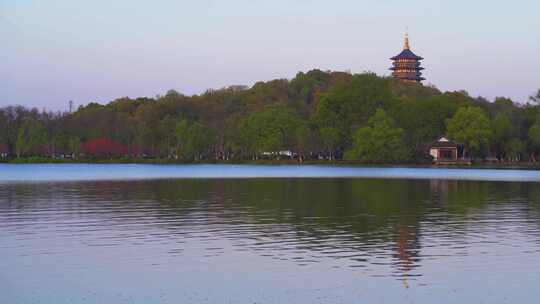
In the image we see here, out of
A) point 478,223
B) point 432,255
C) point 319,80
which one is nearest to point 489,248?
point 432,255

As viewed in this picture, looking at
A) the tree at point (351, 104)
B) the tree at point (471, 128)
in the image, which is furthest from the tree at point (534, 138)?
the tree at point (351, 104)

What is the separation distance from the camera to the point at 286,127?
343ft

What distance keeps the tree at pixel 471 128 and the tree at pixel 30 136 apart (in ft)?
198

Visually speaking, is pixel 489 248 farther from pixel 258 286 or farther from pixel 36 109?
pixel 36 109

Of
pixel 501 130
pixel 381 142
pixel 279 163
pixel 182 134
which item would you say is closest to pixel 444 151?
pixel 501 130

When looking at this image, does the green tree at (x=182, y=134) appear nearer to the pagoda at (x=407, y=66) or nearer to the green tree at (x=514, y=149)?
the green tree at (x=514, y=149)

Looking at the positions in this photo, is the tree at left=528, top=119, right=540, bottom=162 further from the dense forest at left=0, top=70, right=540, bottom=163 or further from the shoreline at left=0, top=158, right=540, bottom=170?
the shoreline at left=0, top=158, right=540, bottom=170

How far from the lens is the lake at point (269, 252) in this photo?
43.2ft

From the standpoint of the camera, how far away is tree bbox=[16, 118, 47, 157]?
366 feet

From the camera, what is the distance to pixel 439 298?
41.7 feet

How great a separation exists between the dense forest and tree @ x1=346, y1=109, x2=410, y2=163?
4.9 inches

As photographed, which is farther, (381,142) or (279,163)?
(279,163)

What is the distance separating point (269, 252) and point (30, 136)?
101 m

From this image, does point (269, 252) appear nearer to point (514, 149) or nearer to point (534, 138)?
point (534, 138)
